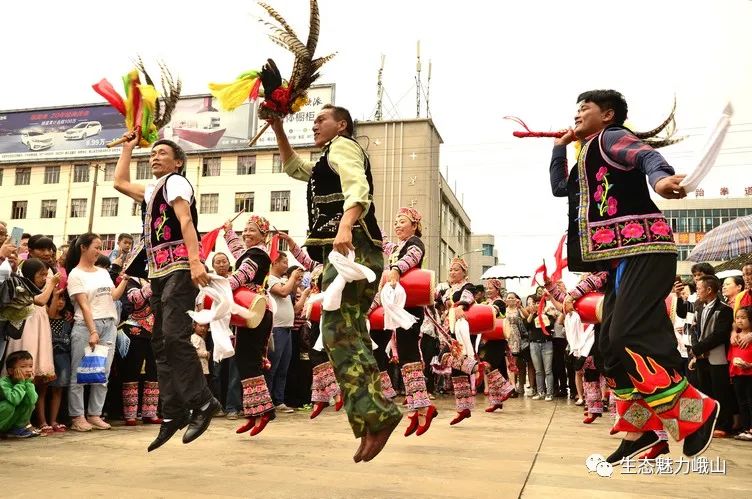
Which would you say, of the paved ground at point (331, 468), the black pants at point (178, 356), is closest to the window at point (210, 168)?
the paved ground at point (331, 468)

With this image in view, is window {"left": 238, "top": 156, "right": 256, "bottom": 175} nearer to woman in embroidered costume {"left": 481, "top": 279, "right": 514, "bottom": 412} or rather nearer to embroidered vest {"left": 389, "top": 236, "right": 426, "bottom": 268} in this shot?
woman in embroidered costume {"left": 481, "top": 279, "right": 514, "bottom": 412}

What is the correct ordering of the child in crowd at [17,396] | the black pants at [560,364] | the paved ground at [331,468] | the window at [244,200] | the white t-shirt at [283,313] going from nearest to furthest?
1. the paved ground at [331,468]
2. the child in crowd at [17,396]
3. the white t-shirt at [283,313]
4. the black pants at [560,364]
5. the window at [244,200]

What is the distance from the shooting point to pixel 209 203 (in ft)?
145

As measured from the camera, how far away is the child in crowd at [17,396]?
504cm

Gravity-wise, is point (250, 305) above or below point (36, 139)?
below

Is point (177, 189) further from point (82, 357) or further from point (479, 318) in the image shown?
point (479, 318)

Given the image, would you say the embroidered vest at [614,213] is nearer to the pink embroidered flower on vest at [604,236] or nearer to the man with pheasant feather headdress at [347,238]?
the pink embroidered flower on vest at [604,236]

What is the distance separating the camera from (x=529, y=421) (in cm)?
748

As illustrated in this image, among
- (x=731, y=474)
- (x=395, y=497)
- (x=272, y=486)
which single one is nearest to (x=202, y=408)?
(x=272, y=486)

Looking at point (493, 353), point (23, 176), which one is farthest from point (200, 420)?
point (23, 176)

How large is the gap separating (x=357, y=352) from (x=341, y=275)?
460 millimetres

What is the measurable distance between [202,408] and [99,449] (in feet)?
3.40

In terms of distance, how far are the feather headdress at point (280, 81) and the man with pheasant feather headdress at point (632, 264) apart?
1.59 metres

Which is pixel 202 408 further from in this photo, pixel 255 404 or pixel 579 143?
pixel 579 143
